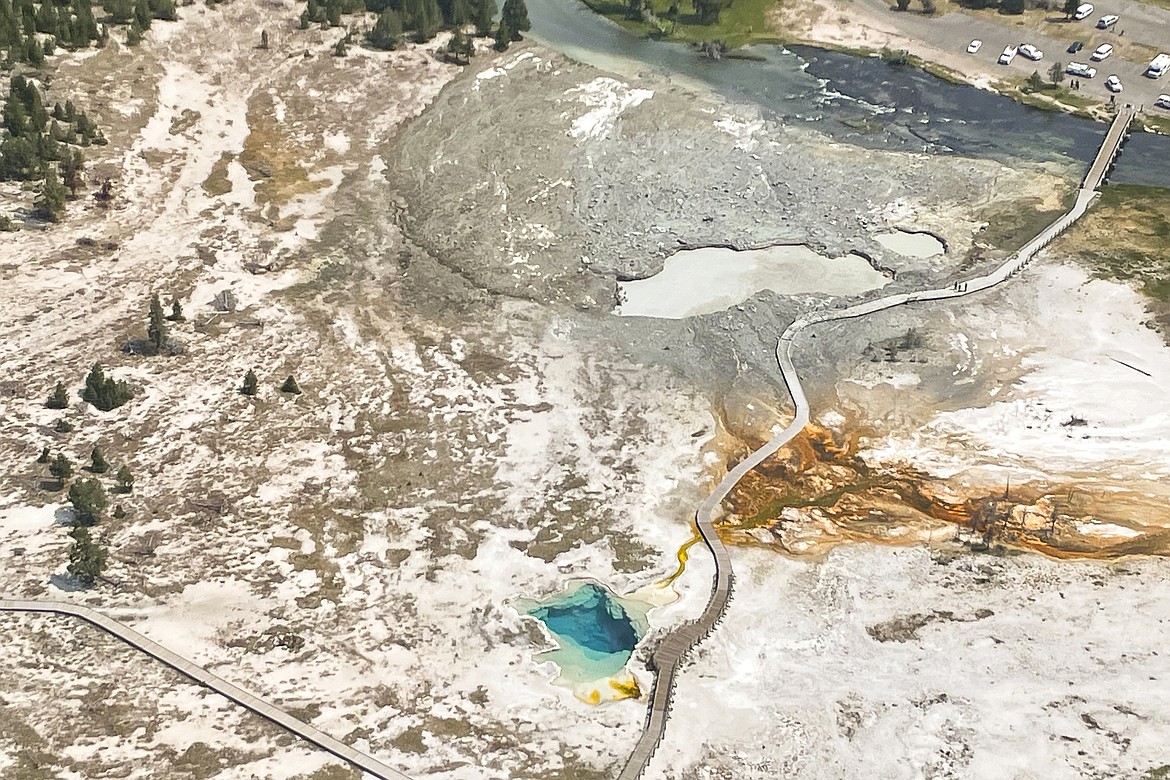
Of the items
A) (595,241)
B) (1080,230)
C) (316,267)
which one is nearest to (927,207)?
(1080,230)

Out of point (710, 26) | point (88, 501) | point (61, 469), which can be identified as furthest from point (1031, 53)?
point (88, 501)

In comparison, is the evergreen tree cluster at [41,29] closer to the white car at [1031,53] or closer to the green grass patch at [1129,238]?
the green grass patch at [1129,238]

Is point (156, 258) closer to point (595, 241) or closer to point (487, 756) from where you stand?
point (595, 241)

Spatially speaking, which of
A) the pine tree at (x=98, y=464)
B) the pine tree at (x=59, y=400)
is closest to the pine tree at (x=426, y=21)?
the pine tree at (x=59, y=400)

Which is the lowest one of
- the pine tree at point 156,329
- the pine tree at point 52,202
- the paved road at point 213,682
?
the paved road at point 213,682

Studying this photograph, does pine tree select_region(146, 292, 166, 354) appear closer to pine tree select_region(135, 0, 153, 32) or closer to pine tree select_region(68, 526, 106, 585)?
pine tree select_region(68, 526, 106, 585)

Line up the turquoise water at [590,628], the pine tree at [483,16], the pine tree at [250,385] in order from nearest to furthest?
the turquoise water at [590,628], the pine tree at [250,385], the pine tree at [483,16]
